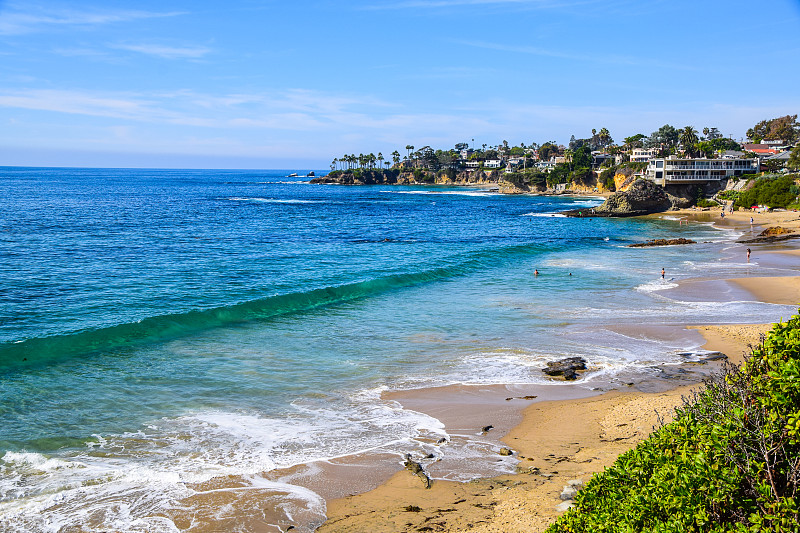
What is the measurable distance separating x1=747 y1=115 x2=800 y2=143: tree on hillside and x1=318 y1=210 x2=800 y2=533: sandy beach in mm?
172188

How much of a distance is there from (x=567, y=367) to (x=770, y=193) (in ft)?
257

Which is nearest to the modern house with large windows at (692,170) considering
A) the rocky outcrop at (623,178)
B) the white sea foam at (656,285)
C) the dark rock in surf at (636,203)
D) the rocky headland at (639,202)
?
the rocky headland at (639,202)

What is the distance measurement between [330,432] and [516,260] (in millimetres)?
36435

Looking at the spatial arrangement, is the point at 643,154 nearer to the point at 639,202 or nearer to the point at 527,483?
the point at 639,202

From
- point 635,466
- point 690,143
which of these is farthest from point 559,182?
point 635,466

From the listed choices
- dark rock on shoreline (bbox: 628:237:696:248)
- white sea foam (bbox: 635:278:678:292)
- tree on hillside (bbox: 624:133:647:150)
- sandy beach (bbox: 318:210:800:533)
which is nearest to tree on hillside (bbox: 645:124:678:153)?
tree on hillside (bbox: 624:133:647:150)

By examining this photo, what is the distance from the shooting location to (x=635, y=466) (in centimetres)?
750

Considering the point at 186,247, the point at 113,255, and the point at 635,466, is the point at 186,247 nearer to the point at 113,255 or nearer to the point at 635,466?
the point at 113,255

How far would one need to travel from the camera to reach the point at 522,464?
13164 millimetres

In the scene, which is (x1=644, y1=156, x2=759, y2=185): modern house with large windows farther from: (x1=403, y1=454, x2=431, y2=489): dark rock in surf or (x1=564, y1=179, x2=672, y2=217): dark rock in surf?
(x1=403, y1=454, x2=431, y2=489): dark rock in surf

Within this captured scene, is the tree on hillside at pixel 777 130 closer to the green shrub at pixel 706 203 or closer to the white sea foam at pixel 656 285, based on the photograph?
the green shrub at pixel 706 203

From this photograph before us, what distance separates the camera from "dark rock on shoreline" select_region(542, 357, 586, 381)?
19469 mm

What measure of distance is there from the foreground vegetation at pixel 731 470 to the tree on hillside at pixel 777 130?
181829 mm

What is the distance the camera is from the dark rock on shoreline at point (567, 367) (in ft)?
63.9
